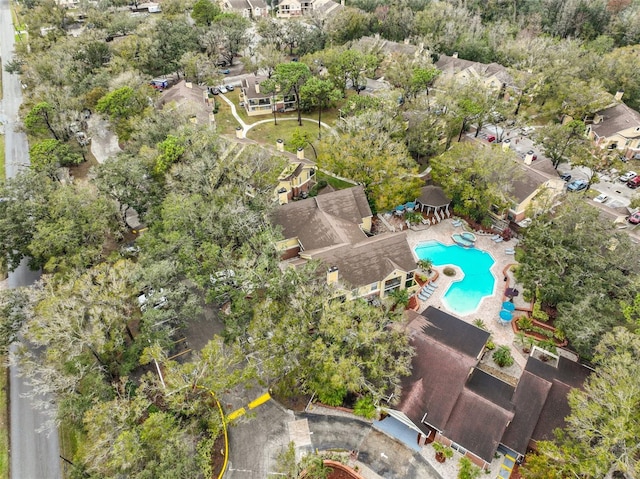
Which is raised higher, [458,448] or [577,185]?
[577,185]

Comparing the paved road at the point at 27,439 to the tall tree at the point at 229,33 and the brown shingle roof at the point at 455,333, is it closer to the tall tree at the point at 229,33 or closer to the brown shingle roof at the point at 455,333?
the brown shingle roof at the point at 455,333

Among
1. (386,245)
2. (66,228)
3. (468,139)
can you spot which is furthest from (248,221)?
(468,139)

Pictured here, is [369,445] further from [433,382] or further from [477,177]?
[477,177]

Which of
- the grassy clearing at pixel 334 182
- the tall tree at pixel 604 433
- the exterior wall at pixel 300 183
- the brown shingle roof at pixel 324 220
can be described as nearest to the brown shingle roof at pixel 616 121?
the grassy clearing at pixel 334 182

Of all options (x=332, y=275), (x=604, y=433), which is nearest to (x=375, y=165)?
(x=332, y=275)

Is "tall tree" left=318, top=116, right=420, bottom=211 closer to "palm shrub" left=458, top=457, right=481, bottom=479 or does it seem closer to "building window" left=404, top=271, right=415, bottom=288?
"building window" left=404, top=271, right=415, bottom=288

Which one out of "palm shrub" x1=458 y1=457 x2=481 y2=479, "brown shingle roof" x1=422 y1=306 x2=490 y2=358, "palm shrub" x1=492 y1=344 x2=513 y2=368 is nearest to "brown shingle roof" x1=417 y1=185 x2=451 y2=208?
"brown shingle roof" x1=422 y1=306 x2=490 y2=358
